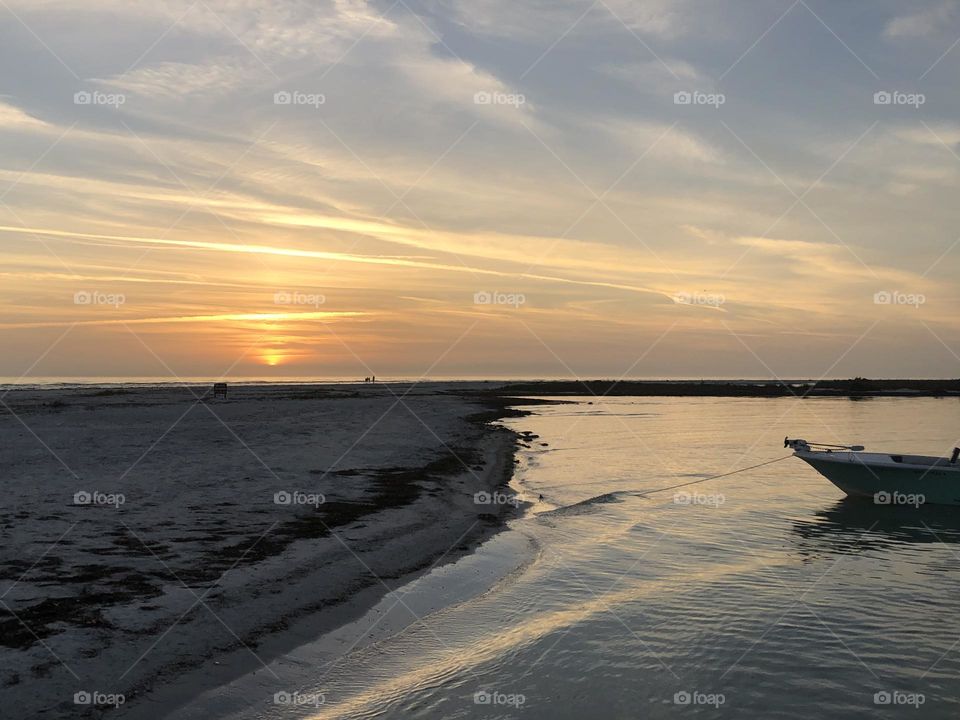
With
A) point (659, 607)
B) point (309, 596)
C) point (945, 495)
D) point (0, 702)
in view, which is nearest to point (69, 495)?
point (309, 596)

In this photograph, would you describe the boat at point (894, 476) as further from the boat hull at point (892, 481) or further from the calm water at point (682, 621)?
the calm water at point (682, 621)

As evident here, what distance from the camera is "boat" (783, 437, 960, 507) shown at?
86.8 feet

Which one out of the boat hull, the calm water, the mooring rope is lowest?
the calm water

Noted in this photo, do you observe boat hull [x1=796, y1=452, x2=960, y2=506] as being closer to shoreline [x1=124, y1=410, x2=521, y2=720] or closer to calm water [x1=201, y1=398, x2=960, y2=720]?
calm water [x1=201, y1=398, x2=960, y2=720]

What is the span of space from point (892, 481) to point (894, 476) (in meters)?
0.28

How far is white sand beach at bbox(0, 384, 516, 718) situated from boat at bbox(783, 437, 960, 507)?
40.9 ft

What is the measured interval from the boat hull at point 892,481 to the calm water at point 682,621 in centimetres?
66

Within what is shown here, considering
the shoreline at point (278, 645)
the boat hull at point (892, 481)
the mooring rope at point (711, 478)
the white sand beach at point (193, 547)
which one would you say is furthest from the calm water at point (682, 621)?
the white sand beach at point (193, 547)

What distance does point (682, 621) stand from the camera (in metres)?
13.4

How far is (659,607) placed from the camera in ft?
46.6

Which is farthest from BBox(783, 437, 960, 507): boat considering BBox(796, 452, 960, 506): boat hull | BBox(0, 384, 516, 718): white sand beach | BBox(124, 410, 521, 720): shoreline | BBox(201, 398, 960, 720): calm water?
BBox(124, 410, 521, 720): shoreline

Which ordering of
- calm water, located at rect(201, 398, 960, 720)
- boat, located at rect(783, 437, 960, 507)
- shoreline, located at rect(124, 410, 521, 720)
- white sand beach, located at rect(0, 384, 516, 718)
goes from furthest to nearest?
1. boat, located at rect(783, 437, 960, 507)
2. calm water, located at rect(201, 398, 960, 720)
3. white sand beach, located at rect(0, 384, 516, 718)
4. shoreline, located at rect(124, 410, 521, 720)

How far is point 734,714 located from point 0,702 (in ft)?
28.2

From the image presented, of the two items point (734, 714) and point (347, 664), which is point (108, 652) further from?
point (734, 714)
